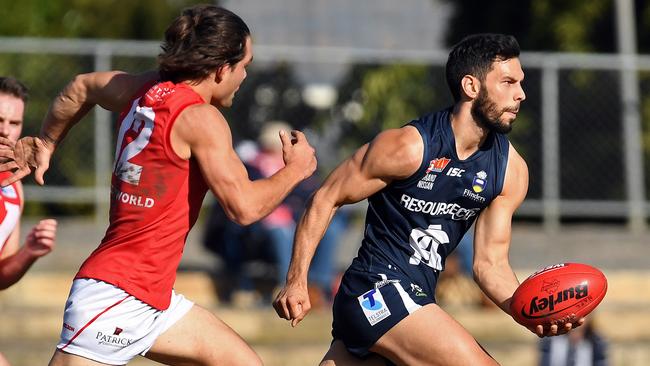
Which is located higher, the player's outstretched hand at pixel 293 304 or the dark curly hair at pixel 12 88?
the dark curly hair at pixel 12 88

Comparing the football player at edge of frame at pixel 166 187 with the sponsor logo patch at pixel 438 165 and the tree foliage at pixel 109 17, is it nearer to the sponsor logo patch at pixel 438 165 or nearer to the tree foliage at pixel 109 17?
the sponsor logo patch at pixel 438 165

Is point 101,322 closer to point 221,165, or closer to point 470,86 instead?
point 221,165

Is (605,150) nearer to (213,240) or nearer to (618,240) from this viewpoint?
(618,240)

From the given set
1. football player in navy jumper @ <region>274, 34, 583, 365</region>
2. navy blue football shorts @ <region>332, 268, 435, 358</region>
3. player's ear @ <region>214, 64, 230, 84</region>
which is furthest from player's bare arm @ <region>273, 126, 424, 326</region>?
player's ear @ <region>214, 64, 230, 84</region>

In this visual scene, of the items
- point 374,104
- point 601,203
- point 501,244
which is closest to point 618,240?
point 601,203

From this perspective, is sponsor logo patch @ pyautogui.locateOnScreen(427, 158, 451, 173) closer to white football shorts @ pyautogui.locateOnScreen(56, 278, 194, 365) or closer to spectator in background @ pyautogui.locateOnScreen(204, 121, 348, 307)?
white football shorts @ pyautogui.locateOnScreen(56, 278, 194, 365)

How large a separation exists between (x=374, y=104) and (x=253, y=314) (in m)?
3.13

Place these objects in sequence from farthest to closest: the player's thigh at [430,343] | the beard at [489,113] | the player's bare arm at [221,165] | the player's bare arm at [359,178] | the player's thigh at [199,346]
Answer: the beard at [489,113] → the player's bare arm at [359,178] → the player's thigh at [430,343] → the player's thigh at [199,346] → the player's bare arm at [221,165]

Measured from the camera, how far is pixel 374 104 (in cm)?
1280

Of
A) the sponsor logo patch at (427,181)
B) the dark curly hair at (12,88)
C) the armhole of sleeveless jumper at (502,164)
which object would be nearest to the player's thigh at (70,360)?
the dark curly hair at (12,88)

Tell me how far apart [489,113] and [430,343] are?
1.08 meters

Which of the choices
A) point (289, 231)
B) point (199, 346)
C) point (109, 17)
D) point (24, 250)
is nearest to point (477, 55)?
point (199, 346)

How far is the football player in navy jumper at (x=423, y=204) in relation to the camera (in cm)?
573

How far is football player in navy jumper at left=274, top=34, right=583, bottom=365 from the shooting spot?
573 centimetres
